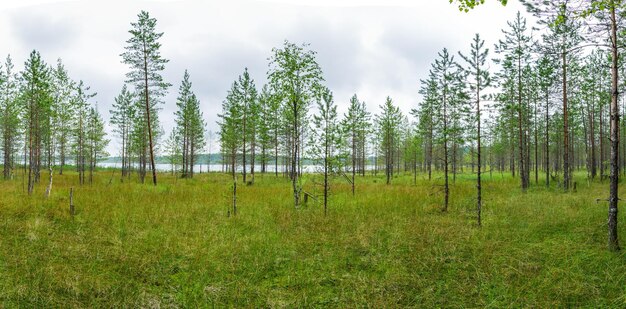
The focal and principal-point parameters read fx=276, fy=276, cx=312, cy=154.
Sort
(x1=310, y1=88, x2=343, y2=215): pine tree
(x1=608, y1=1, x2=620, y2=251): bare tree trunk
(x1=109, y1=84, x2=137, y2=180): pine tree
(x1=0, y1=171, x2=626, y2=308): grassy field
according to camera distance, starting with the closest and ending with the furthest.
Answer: (x1=0, y1=171, x2=626, y2=308): grassy field
(x1=608, y1=1, x2=620, y2=251): bare tree trunk
(x1=310, y1=88, x2=343, y2=215): pine tree
(x1=109, y1=84, x2=137, y2=180): pine tree

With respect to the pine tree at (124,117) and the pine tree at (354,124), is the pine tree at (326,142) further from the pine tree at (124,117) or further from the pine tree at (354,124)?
the pine tree at (124,117)

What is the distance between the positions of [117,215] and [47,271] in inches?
213

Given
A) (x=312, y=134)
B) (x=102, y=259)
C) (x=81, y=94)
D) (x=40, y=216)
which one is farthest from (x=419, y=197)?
(x=81, y=94)

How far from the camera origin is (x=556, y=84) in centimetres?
1989

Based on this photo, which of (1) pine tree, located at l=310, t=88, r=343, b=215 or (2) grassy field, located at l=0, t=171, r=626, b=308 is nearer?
(2) grassy field, located at l=0, t=171, r=626, b=308

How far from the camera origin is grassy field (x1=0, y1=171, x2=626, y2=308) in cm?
541

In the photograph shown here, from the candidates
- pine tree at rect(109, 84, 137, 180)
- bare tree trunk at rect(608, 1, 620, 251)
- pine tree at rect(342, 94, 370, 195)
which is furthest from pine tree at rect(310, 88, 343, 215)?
pine tree at rect(109, 84, 137, 180)

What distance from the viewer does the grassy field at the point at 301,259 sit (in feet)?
17.7

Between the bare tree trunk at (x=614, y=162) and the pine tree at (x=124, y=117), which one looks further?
the pine tree at (x=124, y=117)

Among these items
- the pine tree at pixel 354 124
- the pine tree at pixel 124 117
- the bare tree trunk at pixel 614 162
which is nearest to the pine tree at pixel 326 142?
the pine tree at pixel 354 124

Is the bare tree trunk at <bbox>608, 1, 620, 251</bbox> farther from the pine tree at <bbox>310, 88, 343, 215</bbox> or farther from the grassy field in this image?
the pine tree at <bbox>310, 88, 343, 215</bbox>

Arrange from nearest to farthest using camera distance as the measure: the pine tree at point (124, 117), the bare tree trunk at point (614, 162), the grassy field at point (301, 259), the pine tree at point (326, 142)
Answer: the grassy field at point (301, 259) → the bare tree trunk at point (614, 162) → the pine tree at point (326, 142) → the pine tree at point (124, 117)

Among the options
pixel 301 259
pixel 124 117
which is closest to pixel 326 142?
pixel 301 259

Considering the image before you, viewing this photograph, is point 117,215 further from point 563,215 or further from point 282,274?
point 563,215
